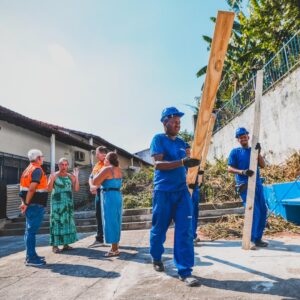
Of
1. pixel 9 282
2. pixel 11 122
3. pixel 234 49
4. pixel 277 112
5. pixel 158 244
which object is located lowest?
pixel 9 282

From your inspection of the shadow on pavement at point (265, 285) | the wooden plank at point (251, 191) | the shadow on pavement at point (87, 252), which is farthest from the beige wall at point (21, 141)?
the shadow on pavement at point (265, 285)

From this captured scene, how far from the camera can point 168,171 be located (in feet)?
11.2

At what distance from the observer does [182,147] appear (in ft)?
11.9

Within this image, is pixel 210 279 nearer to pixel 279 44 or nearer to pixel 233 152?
pixel 233 152

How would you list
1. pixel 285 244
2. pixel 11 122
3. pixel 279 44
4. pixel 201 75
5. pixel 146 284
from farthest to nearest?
pixel 201 75 → pixel 279 44 → pixel 11 122 → pixel 285 244 → pixel 146 284

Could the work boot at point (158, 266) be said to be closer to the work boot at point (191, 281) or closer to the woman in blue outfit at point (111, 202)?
the work boot at point (191, 281)

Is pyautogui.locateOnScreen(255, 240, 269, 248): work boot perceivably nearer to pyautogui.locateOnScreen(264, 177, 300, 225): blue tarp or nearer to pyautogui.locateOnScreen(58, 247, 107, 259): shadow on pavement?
pyautogui.locateOnScreen(264, 177, 300, 225): blue tarp

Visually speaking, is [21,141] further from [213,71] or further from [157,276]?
[213,71]

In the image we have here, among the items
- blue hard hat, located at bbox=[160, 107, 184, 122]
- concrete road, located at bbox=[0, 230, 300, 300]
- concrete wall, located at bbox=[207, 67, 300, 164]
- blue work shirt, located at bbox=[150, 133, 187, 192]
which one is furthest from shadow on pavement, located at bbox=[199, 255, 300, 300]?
concrete wall, located at bbox=[207, 67, 300, 164]

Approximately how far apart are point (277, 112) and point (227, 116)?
5.20 metres

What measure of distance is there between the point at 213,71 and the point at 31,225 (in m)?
3.46

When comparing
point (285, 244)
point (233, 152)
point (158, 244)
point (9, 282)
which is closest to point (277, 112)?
point (233, 152)

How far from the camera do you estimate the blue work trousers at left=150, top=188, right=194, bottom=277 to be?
123 inches

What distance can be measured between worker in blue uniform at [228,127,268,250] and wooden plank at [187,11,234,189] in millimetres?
1346
